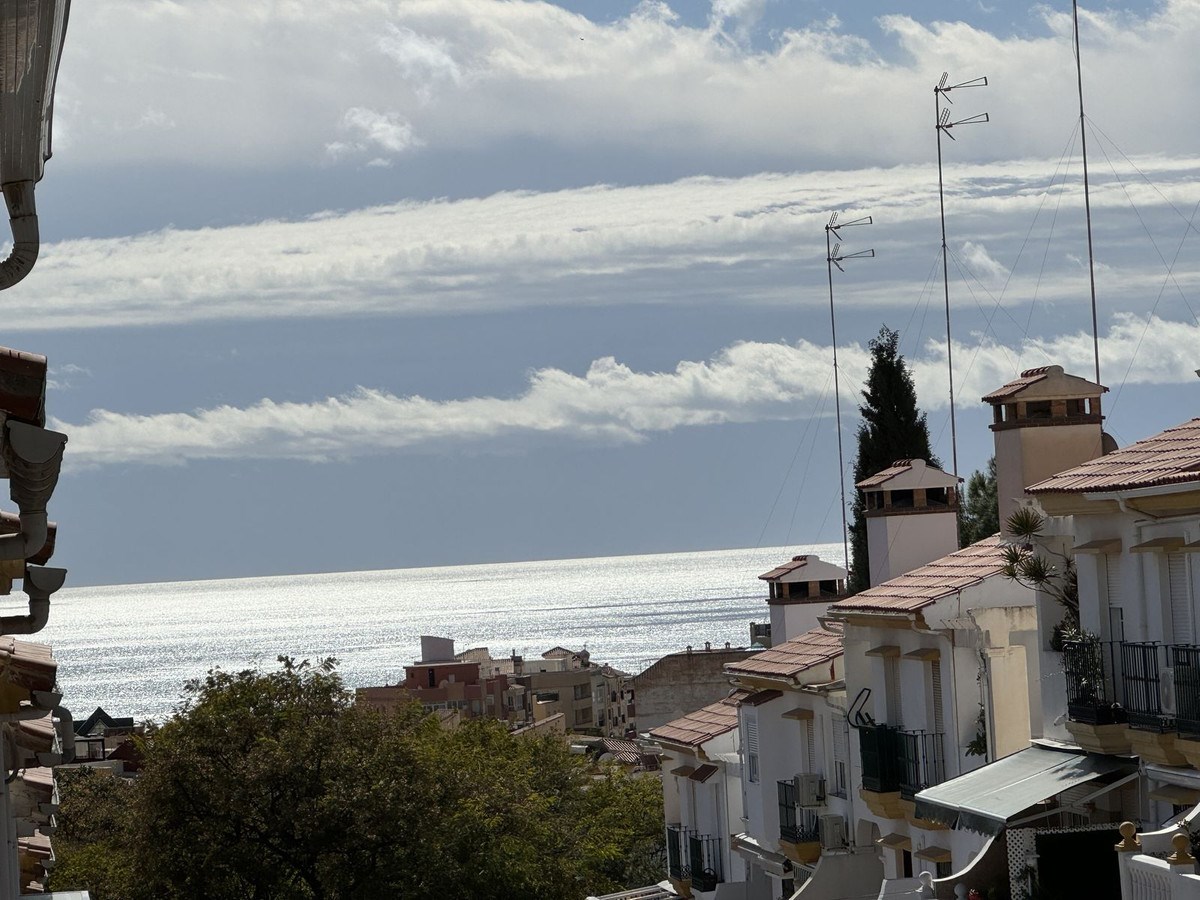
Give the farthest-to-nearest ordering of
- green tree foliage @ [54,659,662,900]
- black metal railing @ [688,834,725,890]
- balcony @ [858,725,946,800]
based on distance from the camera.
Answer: black metal railing @ [688,834,725,890], green tree foliage @ [54,659,662,900], balcony @ [858,725,946,800]

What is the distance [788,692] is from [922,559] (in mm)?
3686

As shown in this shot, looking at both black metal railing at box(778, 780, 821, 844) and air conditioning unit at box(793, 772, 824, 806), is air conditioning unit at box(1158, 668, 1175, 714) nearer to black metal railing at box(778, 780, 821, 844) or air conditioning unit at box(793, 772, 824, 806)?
black metal railing at box(778, 780, 821, 844)

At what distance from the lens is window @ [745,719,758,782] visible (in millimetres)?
35125

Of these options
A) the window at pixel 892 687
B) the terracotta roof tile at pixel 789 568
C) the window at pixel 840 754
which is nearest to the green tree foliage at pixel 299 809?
the terracotta roof tile at pixel 789 568

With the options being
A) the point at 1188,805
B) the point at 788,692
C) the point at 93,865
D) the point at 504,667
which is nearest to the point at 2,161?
the point at 1188,805

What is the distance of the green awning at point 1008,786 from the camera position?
1994 centimetres

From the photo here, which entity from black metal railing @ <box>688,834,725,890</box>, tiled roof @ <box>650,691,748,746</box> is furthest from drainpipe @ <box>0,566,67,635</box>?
black metal railing @ <box>688,834,725,890</box>

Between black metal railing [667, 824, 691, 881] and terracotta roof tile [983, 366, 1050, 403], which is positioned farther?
black metal railing [667, 824, 691, 881]

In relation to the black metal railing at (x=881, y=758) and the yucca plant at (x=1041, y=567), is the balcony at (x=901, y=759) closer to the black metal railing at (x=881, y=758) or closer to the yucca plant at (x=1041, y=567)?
the black metal railing at (x=881, y=758)

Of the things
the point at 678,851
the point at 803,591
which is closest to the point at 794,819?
the point at 803,591

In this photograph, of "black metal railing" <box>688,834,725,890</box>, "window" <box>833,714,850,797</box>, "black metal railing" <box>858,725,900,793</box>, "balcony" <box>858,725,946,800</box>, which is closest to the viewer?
"balcony" <box>858,725,946,800</box>

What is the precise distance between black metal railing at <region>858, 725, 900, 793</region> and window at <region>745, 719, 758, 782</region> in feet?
22.4

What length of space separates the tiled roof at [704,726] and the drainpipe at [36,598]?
29.2m

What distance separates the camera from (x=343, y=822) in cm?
3675
